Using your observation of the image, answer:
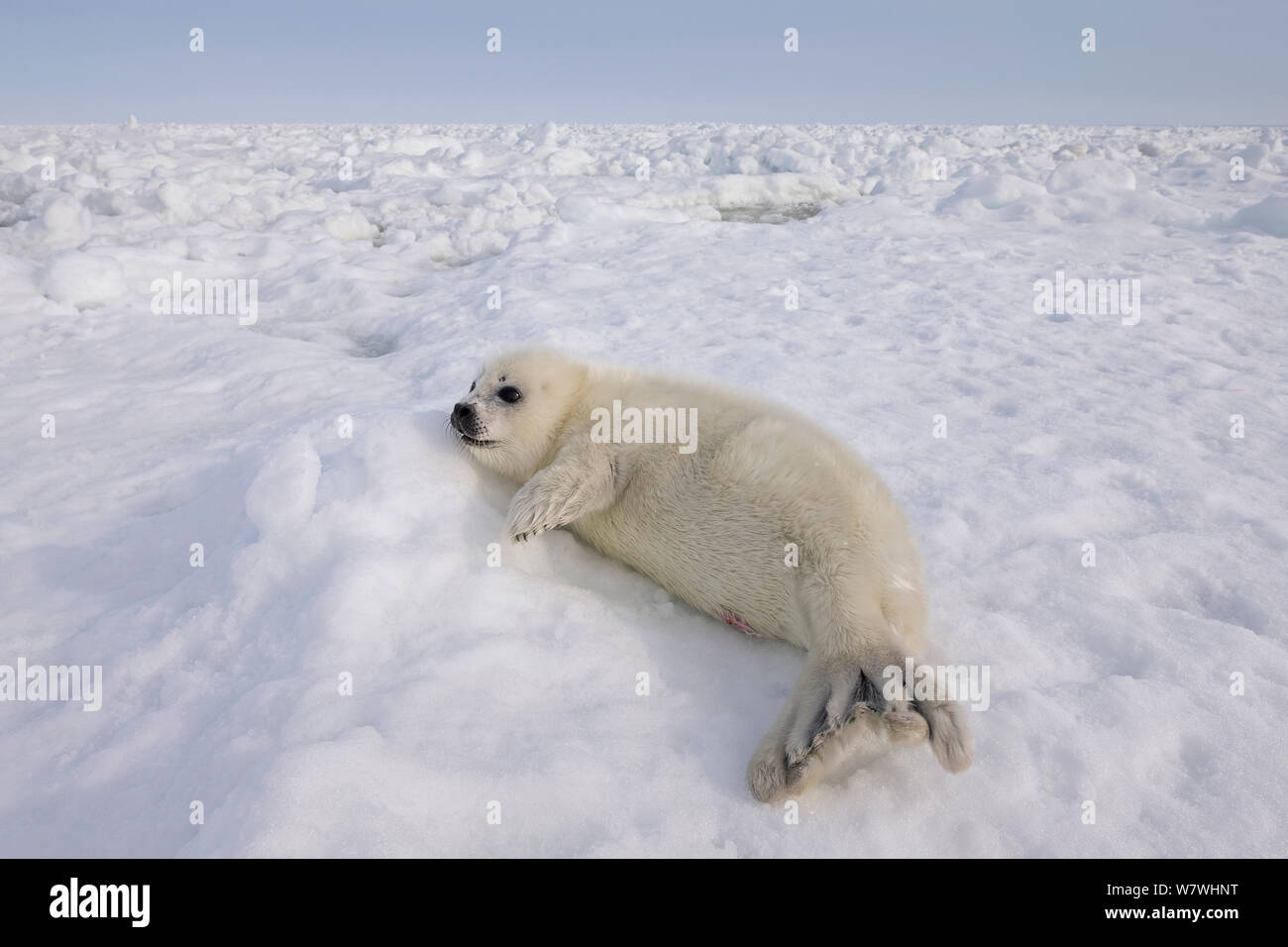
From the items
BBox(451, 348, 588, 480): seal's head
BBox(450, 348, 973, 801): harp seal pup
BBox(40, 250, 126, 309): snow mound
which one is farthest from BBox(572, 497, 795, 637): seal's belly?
BBox(40, 250, 126, 309): snow mound

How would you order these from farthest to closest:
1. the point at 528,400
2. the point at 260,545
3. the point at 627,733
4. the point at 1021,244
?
the point at 1021,244
the point at 528,400
the point at 260,545
the point at 627,733

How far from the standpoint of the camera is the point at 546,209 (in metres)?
11.0

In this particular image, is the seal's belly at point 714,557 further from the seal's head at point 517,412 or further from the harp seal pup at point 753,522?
the seal's head at point 517,412

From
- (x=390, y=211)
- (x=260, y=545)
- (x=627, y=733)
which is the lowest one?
(x=627, y=733)

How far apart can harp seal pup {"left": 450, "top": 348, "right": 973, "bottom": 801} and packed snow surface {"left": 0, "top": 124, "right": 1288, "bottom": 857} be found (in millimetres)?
110

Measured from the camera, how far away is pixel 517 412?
2.54m

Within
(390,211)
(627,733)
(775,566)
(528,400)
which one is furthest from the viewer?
(390,211)

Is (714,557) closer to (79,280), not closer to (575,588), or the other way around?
(575,588)

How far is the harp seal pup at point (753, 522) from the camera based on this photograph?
156 centimetres

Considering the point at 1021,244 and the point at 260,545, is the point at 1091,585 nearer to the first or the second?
the point at 260,545

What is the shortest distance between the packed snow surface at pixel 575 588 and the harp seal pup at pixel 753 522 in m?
0.11

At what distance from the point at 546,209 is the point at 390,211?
2.21 metres
